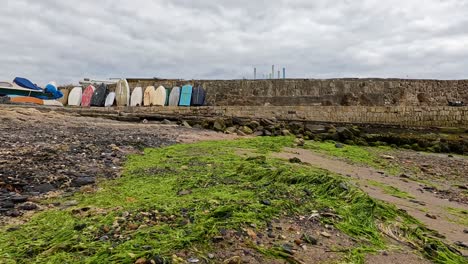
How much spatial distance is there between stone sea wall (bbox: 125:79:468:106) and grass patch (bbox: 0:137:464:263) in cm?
1274

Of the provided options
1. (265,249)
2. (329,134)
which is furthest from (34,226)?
(329,134)

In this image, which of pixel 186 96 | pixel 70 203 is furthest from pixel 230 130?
pixel 70 203

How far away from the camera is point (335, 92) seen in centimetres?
1695

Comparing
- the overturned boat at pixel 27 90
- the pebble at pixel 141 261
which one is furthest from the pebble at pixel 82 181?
the overturned boat at pixel 27 90

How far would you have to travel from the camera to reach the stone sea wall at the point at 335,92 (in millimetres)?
16906

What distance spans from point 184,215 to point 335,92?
1537 cm

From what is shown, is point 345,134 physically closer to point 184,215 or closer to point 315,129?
point 315,129

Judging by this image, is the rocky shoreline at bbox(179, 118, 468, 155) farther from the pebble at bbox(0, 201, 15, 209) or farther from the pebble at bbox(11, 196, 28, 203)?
the pebble at bbox(0, 201, 15, 209)

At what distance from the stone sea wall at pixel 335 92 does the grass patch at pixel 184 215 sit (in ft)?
41.8

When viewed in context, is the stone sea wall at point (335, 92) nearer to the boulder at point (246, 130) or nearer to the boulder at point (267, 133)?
the boulder at point (246, 130)

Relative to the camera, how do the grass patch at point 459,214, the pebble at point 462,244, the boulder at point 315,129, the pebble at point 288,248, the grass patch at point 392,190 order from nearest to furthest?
the pebble at point 288,248 → the pebble at point 462,244 → the grass patch at point 459,214 → the grass patch at point 392,190 → the boulder at point 315,129

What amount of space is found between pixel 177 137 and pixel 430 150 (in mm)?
9026

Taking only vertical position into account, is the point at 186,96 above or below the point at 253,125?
above

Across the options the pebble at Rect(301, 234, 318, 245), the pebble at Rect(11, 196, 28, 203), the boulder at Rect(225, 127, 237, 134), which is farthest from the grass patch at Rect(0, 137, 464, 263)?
the boulder at Rect(225, 127, 237, 134)
